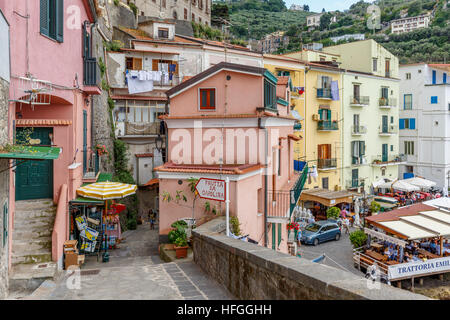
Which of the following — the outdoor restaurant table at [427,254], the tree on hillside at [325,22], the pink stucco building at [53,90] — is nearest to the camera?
the pink stucco building at [53,90]

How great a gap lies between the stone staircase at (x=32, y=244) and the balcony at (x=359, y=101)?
1233 inches

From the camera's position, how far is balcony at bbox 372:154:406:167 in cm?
4041

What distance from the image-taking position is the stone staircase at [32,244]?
903cm

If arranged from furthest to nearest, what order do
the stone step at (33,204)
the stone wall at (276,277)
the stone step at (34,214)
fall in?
the stone step at (33,204)
the stone step at (34,214)
the stone wall at (276,277)

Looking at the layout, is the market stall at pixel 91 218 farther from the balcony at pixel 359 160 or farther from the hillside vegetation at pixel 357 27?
the hillside vegetation at pixel 357 27

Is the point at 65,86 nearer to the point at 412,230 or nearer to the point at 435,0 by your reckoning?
the point at 412,230

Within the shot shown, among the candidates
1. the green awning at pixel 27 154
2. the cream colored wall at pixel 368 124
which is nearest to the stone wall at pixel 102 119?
the green awning at pixel 27 154

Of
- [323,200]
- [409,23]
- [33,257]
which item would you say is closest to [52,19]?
[33,257]

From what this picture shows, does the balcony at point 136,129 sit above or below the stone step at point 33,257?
above

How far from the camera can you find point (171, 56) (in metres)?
29.0

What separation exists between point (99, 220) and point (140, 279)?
23.4ft

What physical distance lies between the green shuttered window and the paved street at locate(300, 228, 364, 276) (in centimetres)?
1677

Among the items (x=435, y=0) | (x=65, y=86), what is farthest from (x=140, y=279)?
(x=435, y=0)

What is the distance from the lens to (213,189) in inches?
388
